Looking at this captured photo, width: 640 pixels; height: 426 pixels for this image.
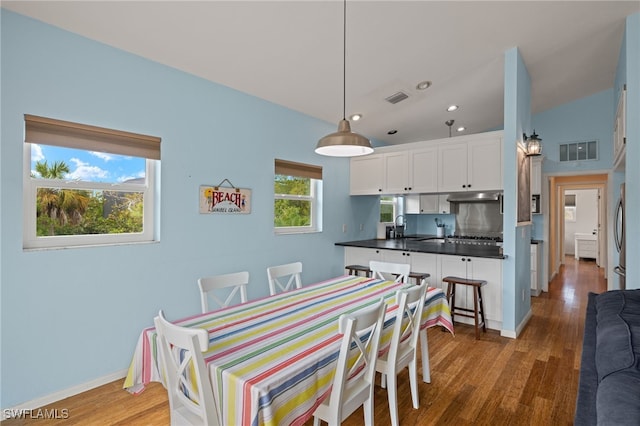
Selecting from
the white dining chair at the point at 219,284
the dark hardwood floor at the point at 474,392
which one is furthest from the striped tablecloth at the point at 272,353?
the dark hardwood floor at the point at 474,392

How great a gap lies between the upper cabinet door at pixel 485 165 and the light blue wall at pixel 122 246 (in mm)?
2359

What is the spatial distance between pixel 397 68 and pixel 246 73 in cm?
154

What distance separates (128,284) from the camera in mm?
2523

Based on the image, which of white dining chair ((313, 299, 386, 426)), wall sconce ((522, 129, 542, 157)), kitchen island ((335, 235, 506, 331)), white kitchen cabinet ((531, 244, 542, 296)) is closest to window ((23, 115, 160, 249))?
white dining chair ((313, 299, 386, 426))

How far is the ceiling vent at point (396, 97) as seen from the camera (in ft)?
12.9

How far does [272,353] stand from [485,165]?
11.2 ft

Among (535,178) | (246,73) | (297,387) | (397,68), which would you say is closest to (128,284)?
(297,387)

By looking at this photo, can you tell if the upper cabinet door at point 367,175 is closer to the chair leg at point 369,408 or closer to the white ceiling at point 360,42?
the white ceiling at point 360,42

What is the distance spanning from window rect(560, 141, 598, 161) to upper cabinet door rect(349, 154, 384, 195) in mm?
3395

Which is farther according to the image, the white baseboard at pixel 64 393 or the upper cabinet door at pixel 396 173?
the upper cabinet door at pixel 396 173

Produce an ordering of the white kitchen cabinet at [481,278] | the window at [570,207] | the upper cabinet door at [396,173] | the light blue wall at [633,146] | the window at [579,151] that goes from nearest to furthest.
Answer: the light blue wall at [633,146], the white kitchen cabinet at [481,278], the upper cabinet door at [396,173], the window at [579,151], the window at [570,207]

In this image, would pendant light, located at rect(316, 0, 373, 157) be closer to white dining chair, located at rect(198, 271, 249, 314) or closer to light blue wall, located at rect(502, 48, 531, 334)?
white dining chair, located at rect(198, 271, 249, 314)

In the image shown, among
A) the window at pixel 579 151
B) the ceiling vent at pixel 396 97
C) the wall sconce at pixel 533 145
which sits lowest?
the wall sconce at pixel 533 145

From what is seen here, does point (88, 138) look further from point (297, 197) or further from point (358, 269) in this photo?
point (358, 269)
